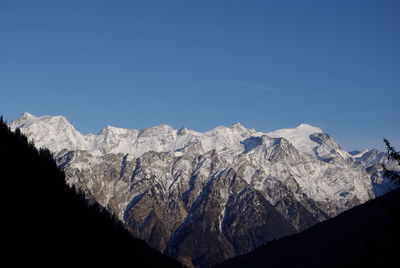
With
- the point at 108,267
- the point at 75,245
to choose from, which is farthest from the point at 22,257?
the point at 108,267

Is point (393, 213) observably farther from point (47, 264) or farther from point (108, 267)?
point (108, 267)

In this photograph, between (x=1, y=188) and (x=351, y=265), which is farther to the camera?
(x=1, y=188)

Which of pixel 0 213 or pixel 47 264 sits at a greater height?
pixel 0 213

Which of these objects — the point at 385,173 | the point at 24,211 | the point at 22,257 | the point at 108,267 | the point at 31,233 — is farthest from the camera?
the point at 108,267

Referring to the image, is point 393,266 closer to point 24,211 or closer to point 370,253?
point 370,253

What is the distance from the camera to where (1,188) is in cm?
17662

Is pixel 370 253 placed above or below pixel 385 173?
below

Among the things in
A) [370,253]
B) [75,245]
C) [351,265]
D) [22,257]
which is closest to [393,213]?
[370,253]

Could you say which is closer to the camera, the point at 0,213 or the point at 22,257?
the point at 22,257

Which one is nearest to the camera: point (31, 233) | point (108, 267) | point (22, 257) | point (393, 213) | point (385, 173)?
point (393, 213)

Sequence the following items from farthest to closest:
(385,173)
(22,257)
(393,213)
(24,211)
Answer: (24,211) → (22,257) → (385,173) → (393,213)

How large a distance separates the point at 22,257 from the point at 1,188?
49.8m

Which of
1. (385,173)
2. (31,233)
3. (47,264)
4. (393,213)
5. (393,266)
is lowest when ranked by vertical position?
(393,266)

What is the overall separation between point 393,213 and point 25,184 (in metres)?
182
